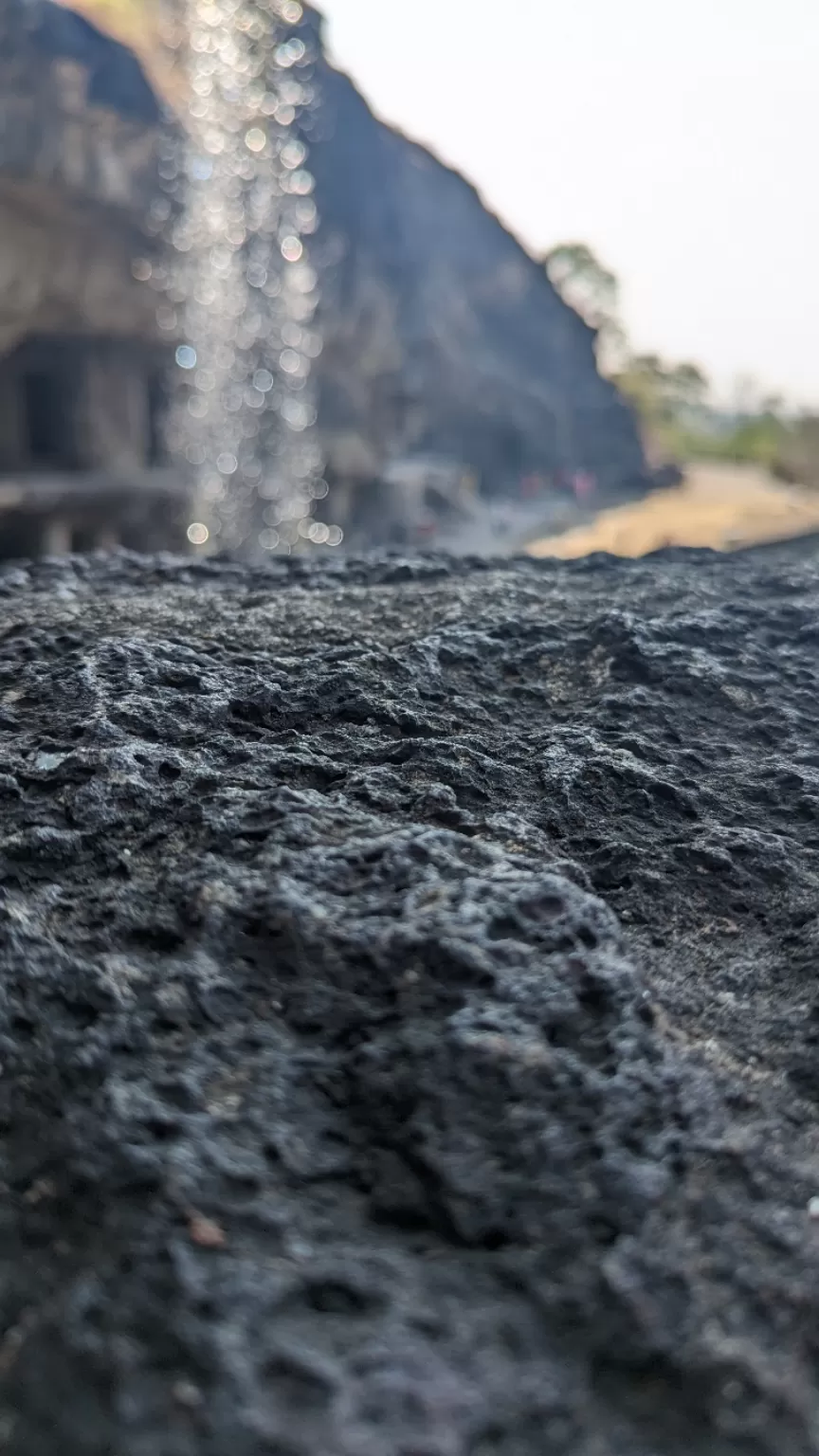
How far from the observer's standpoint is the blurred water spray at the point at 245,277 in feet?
27.3

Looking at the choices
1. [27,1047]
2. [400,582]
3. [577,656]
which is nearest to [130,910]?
[27,1047]

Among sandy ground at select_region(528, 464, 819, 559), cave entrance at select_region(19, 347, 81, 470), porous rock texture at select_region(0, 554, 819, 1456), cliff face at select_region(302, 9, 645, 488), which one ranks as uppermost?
cliff face at select_region(302, 9, 645, 488)

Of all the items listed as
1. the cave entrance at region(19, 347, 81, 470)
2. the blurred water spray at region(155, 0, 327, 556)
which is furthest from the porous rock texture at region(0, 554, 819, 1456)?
the blurred water spray at region(155, 0, 327, 556)

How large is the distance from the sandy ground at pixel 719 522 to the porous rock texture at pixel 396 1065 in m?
0.71

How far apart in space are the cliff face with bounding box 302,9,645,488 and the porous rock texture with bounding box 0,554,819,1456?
9657mm

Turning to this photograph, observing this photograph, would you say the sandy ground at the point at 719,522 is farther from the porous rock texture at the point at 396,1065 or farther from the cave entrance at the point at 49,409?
the cave entrance at the point at 49,409

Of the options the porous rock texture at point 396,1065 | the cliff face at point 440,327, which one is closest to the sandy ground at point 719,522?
the porous rock texture at point 396,1065

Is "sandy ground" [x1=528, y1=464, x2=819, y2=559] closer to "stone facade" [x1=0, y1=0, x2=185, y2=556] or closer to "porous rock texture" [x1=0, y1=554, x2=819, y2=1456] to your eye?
"porous rock texture" [x1=0, y1=554, x2=819, y2=1456]

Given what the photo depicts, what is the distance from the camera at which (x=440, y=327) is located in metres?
14.0

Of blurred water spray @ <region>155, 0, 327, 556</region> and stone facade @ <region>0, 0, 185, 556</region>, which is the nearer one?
stone facade @ <region>0, 0, 185, 556</region>

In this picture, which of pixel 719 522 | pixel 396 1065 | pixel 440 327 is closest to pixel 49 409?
pixel 719 522

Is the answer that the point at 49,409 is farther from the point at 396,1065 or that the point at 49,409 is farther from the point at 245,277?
the point at 396,1065

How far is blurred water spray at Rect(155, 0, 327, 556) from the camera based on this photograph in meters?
8.34

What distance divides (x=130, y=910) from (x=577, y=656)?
57cm
